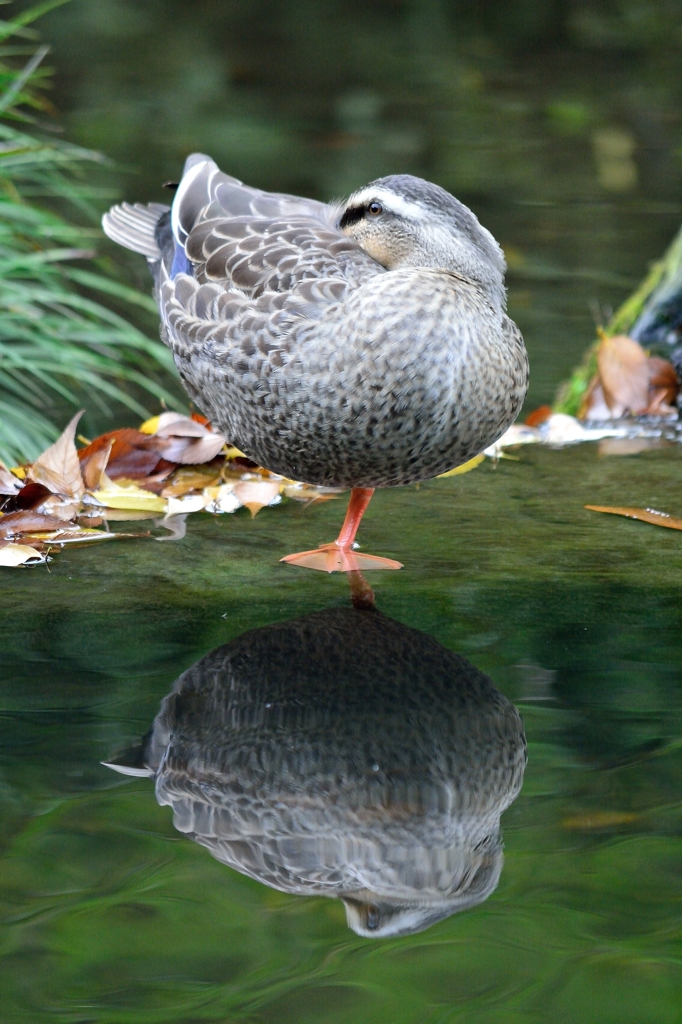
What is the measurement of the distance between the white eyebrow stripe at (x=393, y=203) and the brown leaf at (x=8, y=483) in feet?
4.35

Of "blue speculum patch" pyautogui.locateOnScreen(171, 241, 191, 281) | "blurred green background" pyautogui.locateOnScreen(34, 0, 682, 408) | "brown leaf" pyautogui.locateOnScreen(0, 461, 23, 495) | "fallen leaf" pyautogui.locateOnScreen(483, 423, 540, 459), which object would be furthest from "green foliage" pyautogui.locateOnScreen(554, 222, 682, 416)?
"brown leaf" pyautogui.locateOnScreen(0, 461, 23, 495)

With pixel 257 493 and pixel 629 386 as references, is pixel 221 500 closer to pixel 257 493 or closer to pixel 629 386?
pixel 257 493

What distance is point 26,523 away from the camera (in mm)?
3363

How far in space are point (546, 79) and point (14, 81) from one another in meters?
8.23

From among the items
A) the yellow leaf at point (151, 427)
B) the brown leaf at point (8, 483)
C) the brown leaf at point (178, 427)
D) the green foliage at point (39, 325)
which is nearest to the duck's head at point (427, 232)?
the brown leaf at point (178, 427)

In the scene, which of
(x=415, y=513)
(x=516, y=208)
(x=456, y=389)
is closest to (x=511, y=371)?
(x=456, y=389)

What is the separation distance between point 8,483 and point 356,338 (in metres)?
1.35

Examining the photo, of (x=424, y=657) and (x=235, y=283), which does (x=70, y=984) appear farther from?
(x=235, y=283)

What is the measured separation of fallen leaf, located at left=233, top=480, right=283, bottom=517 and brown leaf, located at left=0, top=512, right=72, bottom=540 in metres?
0.58

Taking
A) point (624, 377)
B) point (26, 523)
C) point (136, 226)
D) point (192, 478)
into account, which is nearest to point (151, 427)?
point (192, 478)

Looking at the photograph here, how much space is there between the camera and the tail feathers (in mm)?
4047

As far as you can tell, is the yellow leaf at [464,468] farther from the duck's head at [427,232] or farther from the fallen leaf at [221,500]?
the duck's head at [427,232]

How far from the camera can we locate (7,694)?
8.13 ft

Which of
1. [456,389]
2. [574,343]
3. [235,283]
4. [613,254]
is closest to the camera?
[456,389]
